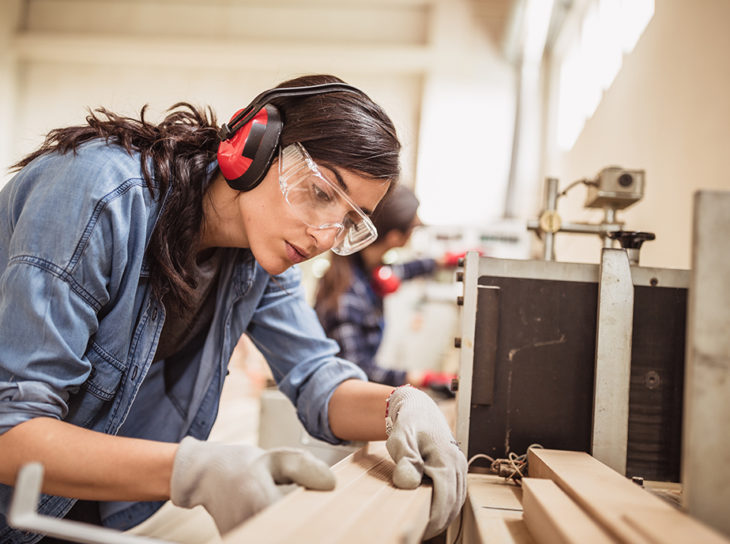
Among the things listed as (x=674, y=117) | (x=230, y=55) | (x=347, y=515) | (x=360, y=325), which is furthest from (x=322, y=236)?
(x=230, y=55)

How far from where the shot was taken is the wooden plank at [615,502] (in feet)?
1.86

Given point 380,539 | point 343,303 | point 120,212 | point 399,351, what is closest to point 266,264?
point 120,212

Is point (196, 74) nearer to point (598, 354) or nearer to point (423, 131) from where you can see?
point (423, 131)

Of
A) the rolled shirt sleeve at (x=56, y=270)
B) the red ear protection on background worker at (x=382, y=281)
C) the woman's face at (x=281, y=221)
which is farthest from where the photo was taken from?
the red ear protection on background worker at (x=382, y=281)

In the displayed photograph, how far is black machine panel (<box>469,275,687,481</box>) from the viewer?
1041mm

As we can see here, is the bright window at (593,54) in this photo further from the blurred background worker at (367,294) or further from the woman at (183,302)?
the woman at (183,302)

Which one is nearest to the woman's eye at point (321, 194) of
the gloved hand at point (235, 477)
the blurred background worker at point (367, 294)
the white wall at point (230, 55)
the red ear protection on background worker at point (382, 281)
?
the gloved hand at point (235, 477)

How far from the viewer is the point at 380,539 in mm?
618

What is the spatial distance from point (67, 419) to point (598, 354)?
0.95m

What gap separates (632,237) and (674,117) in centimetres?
71

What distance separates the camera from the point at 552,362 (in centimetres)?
108

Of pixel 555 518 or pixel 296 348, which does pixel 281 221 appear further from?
pixel 555 518

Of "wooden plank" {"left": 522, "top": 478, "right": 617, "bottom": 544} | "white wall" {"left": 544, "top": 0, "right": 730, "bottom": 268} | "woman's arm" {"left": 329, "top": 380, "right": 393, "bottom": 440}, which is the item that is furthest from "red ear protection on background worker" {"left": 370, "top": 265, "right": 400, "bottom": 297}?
"wooden plank" {"left": 522, "top": 478, "right": 617, "bottom": 544}

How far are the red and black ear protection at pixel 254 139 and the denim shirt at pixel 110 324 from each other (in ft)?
0.50
